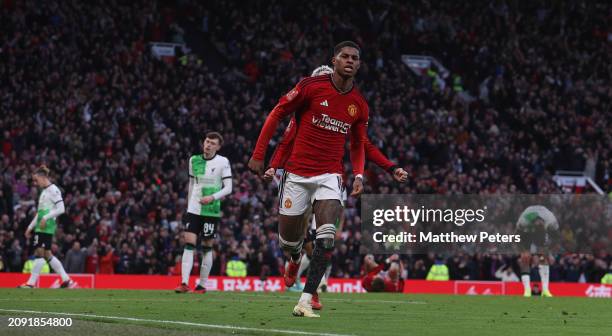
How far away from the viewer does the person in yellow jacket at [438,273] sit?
31.4 m

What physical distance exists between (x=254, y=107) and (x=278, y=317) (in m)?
25.9

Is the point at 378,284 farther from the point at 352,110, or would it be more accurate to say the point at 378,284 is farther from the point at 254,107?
the point at 254,107

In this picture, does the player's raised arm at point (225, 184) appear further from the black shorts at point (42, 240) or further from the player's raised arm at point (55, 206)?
the black shorts at point (42, 240)

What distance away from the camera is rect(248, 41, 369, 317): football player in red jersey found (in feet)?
38.2

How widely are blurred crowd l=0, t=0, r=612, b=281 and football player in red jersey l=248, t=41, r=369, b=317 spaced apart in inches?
658

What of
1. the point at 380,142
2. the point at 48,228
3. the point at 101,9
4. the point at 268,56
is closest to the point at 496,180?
the point at 380,142

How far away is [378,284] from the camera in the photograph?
24.1 metres

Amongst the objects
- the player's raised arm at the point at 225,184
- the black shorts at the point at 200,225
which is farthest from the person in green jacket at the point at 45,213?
→ the player's raised arm at the point at 225,184

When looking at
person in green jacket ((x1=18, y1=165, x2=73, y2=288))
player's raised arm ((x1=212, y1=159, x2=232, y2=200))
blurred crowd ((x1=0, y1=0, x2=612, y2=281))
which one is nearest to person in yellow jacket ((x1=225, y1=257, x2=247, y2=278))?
blurred crowd ((x1=0, y1=0, x2=612, y2=281))

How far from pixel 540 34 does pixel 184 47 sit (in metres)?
16.6

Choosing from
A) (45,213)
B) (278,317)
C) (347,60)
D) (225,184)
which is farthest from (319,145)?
(45,213)

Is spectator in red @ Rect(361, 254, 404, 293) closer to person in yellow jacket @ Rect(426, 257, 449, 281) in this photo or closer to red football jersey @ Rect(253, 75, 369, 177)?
person in yellow jacket @ Rect(426, 257, 449, 281)

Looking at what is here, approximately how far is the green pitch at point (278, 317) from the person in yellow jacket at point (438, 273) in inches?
565

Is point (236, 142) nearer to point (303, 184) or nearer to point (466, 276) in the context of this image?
point (466, 276)
